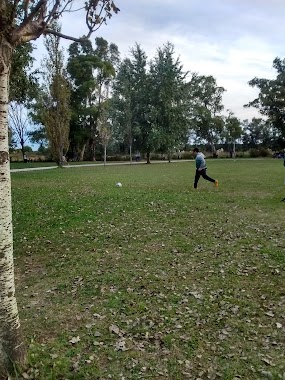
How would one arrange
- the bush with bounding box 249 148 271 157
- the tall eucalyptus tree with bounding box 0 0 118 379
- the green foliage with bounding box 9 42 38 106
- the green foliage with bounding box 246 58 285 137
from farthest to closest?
the bush with bounding box 249 148 271 157 < the green foliage with bounding box 246 58 285 137 < the green foliage with bounding box 9 42 38 106 < the tall eucalyptus tree with bounding box 0 0 118 379

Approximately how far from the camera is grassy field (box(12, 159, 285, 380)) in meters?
3.62

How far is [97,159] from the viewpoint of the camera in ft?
199

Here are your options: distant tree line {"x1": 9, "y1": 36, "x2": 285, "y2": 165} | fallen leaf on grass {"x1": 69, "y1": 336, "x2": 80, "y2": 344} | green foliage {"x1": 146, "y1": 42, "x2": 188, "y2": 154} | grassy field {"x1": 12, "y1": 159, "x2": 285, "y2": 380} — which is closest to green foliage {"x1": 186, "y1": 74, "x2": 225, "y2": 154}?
distant tree line {"x1": 9, "y1": 36, "x2": 285, "y2": 165}

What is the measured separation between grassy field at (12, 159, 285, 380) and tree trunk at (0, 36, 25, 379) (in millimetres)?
275

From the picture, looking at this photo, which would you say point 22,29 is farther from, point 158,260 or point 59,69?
point 59,69

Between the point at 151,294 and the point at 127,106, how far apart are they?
3928cm

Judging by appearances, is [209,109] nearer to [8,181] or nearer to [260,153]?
[260,153]

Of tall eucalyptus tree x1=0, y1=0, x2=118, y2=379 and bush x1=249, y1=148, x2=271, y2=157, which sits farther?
bush x1=249, y1=148, x2=271, y2=157

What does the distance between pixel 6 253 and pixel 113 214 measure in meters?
7.04

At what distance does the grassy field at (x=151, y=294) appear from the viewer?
3620 millimetres

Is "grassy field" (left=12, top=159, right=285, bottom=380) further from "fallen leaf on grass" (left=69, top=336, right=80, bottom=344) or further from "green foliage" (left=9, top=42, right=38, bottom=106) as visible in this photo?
"green foliage" (left=9, top=42, right=38, bottom=106)

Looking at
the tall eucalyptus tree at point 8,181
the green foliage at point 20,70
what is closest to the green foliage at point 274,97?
the green foliage at point 20,70

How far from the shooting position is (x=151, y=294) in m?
5.16

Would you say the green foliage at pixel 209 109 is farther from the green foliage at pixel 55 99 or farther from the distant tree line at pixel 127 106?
the green foliage at pixel 55 99
